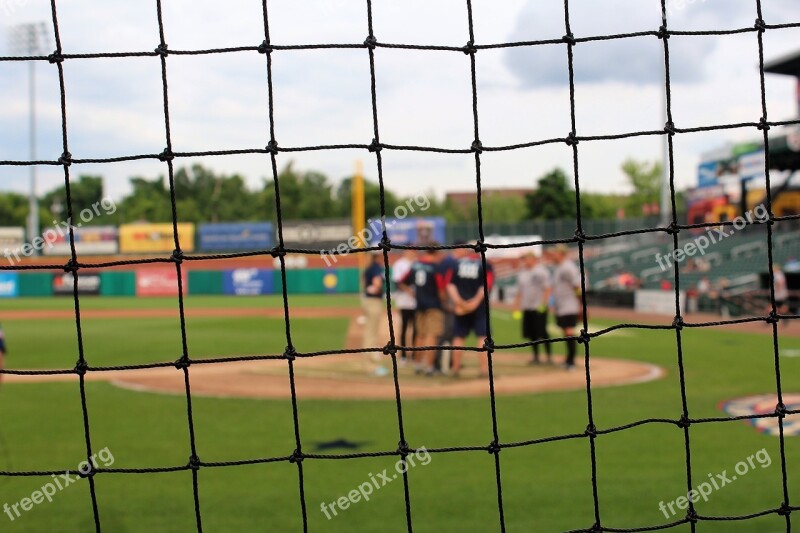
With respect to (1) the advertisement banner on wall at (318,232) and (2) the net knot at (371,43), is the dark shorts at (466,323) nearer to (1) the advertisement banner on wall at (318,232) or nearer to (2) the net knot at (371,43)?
(2) the net knot at (371,43)

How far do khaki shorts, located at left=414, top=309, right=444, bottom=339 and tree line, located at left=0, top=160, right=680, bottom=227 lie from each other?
28366 mm

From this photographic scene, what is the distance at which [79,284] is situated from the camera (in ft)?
131

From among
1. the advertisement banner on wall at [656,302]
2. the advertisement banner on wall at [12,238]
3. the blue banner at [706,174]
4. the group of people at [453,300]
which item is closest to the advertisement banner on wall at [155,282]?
the advertisement banner on wall at [12,238]

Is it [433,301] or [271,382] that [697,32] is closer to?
[433,301]

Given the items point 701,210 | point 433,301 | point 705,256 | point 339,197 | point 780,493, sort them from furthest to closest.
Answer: point 339,197, point 701,210, point 705,256, point 433,301, point 780,493

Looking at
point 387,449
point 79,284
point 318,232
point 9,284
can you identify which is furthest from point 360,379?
point 9,284

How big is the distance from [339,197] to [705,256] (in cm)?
3496

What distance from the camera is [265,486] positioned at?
5.11 meters

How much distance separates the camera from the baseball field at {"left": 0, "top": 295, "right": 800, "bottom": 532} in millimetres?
4555

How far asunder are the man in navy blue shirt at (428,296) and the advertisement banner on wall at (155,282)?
106ft

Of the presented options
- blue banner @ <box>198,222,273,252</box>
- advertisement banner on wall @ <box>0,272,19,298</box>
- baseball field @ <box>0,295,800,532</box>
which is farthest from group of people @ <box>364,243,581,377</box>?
advertisement banner on wall @ <box>0,272,19,298</box>

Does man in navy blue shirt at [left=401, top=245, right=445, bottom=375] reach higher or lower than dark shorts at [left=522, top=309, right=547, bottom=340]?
higher

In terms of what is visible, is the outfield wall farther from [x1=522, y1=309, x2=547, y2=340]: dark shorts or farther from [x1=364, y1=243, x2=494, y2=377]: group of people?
[x1=364, y1=243, x2=494, y2=377]: group of people

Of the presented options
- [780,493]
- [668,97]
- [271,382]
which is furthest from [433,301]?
[668,97]
